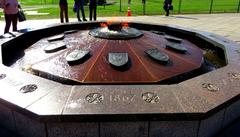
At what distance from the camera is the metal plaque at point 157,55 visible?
15.6 feet

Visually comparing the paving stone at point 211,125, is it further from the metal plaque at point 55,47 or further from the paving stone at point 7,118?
the metal plaque at point 55,47

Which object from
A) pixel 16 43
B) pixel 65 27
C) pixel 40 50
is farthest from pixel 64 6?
pixel 40 50

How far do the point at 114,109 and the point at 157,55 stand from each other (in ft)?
6.94

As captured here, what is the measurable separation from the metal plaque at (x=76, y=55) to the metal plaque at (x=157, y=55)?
1.25 meters

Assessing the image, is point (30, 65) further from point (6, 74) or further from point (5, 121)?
point (5, 121)

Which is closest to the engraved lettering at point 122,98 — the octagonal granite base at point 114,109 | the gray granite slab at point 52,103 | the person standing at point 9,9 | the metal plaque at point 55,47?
the octagonal granite base at point 114,109

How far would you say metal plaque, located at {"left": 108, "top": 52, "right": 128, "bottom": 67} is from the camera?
447 centimetres

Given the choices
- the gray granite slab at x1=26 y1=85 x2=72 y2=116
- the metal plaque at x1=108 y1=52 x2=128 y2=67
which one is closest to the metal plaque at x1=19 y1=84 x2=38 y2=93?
the gray granite slab at x1=26 y1=85 x2=72 y2=116

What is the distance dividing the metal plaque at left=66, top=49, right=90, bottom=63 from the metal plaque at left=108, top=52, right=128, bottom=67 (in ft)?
1.65

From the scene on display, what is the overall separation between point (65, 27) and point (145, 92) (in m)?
5.24

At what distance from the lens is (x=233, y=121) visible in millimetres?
4066

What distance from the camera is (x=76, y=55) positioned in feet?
15.6

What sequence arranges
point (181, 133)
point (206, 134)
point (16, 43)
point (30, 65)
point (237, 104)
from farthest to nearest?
point (16, 43) < point (30, 65) < point (237, 104) < point (206, 134) < point (181, 133)

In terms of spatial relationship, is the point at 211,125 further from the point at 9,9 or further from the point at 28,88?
the point at 9,9
